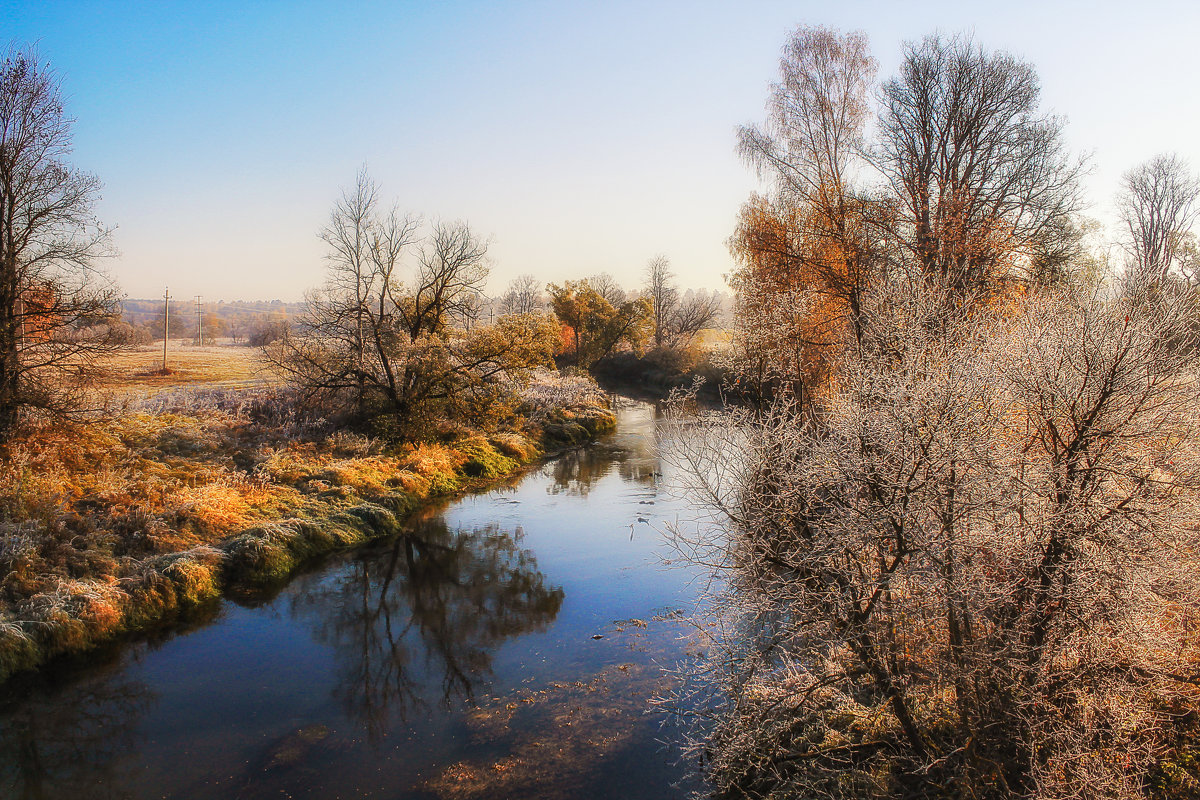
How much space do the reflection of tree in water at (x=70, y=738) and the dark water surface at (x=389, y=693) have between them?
0.08ft

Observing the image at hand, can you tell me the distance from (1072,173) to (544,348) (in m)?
13.9

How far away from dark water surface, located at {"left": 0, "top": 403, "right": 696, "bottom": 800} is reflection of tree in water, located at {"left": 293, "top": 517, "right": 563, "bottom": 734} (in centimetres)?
3

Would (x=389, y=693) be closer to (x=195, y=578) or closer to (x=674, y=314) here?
(x=195, y=578)

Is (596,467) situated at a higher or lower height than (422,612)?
higher

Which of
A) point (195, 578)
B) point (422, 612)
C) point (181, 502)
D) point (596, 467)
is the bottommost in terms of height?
point (422, 612)

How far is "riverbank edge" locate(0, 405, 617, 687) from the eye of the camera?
855cm

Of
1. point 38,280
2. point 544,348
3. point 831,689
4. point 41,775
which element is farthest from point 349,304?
point 831,689

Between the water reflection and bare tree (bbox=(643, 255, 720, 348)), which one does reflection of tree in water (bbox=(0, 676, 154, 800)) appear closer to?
the water reflection

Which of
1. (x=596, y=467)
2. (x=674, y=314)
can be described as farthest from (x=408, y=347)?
(x=674, y=314)

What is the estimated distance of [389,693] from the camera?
8125mm

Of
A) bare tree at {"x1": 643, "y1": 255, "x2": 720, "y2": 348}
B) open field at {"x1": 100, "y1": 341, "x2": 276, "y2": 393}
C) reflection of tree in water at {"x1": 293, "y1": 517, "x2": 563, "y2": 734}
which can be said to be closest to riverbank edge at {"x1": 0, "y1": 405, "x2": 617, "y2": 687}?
reflection of tree in water at {"x1": 293, "y1": 517, "x2": 563, "y2": 734}

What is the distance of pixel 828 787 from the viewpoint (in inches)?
225

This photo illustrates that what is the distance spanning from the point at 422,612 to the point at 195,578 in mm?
3851

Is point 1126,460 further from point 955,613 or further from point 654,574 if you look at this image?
point 654,574
